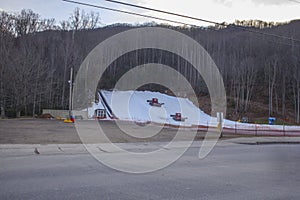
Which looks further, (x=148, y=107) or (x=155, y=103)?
(x=155, y=103)

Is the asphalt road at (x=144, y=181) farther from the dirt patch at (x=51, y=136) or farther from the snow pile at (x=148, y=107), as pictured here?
the snow pile at (x=148, y=107)

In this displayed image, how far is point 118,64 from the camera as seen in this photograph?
217ft

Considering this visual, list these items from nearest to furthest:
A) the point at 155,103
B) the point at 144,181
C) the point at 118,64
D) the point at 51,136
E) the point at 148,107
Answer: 1. the point at 144,181
2. the point at 51,136
3. the point at 148,107
4. the point at 155,103
5. the point at 118,64

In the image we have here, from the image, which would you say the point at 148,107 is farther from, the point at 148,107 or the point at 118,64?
the point at 118,64

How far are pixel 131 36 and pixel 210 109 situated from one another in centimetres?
2983

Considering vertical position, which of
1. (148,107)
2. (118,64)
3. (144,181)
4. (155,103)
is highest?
(118,64)

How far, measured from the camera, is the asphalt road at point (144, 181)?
623cm

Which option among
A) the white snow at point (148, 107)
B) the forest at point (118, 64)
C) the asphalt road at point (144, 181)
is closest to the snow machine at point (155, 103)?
the white snow at point (148, 107)

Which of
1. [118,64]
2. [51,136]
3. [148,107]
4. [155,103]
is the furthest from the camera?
[118,64]

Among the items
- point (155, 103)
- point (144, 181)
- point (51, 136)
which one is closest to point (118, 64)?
point (155, 103)

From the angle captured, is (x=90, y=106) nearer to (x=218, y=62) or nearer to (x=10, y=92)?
(x=10, y=92)

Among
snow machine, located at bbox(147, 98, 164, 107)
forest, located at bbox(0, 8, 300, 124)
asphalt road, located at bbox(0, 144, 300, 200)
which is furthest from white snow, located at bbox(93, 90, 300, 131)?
asphalt road, located at bbox(0, 144, 300, 200)

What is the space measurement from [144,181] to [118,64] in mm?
59639

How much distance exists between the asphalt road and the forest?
3745 cm
